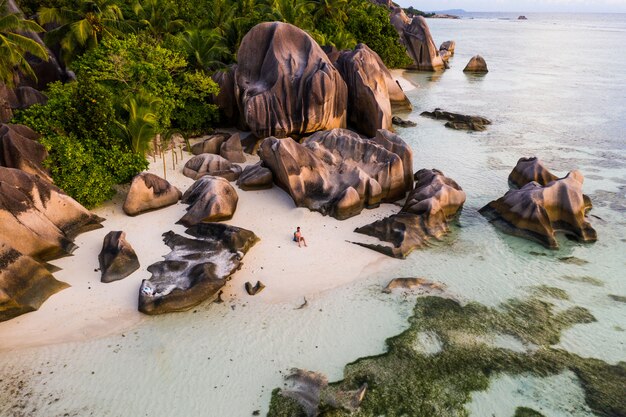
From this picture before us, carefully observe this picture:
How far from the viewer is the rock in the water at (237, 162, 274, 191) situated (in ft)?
66.3

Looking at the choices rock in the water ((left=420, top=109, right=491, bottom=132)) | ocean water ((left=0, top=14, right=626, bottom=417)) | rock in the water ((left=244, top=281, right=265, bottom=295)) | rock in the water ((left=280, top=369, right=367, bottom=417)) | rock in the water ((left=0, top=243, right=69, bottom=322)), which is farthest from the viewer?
rock in the water ((left=420, top=109, right=491, bottom=132))

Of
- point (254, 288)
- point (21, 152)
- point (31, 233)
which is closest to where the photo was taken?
point (254, 288)

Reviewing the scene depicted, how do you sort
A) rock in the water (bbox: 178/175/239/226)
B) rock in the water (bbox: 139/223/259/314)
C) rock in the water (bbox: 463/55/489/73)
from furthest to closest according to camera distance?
1. rock in the water (bbox: 463/55/489/73)
2. rock in the water (bbox: 178/175/239/226)
3. rock in the water (bbox: 139/223/259/314)

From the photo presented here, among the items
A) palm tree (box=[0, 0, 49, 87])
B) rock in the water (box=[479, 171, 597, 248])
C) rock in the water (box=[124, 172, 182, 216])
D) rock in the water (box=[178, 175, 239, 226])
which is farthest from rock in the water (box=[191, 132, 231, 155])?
rock in the water (box=[479, 171, 597, 248])

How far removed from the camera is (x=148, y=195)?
1797cm

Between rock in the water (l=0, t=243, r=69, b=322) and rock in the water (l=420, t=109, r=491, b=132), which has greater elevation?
rock in the water (l=0, t=243, r=69, b=322)

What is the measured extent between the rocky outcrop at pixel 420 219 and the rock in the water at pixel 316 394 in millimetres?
6583

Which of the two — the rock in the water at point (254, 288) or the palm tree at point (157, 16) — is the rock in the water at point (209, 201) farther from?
the palm tree at point (157, 16)

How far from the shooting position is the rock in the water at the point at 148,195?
1759cm

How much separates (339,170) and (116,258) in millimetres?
10511

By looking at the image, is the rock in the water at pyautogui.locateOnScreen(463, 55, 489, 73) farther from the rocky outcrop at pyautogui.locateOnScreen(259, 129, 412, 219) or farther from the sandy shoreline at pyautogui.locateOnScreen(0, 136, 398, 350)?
the sandy shoreline at pyautogui.locateOnScreen(0, 136, 398, 350)

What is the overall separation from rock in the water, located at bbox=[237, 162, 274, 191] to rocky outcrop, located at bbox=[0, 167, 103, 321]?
21.4ft

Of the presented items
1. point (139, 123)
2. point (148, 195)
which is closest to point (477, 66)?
point (139, 123)

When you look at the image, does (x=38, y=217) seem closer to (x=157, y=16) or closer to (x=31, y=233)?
(x=31, y=233)
